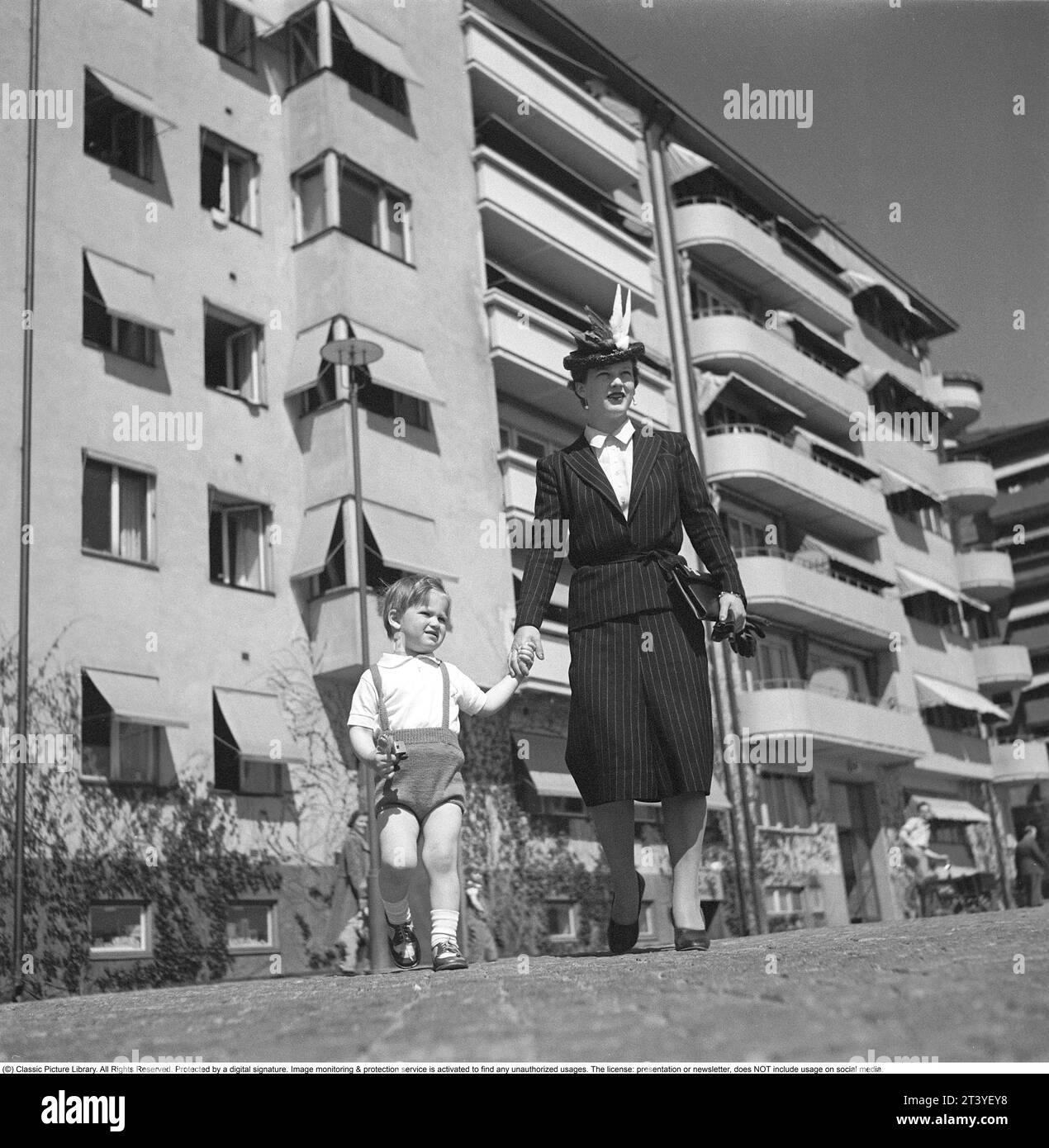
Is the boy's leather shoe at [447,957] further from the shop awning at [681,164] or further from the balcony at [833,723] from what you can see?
the shop awning at [681,164]

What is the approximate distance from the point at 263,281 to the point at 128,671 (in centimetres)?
621

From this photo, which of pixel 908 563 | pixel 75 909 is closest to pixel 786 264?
pixel 908 563

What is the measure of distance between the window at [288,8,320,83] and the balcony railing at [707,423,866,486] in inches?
406

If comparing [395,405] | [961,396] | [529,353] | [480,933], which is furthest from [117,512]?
[961,396]

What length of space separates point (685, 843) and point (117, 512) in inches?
507

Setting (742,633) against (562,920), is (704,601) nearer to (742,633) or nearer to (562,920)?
(742,633)

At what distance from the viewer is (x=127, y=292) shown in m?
17.0

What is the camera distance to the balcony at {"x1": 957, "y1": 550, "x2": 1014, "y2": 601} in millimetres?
38938

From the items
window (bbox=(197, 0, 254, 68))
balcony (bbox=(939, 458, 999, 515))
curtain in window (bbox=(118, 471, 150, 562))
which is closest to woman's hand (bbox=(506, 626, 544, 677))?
curtain in window (bbox=(118, 471, 150, 562))

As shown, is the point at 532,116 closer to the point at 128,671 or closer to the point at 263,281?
the point at 263,281

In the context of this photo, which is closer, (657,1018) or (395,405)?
(657,1018)

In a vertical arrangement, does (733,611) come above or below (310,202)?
below

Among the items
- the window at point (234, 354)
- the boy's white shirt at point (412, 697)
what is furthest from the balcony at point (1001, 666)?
the boy's white shirt at point (412, 697)
